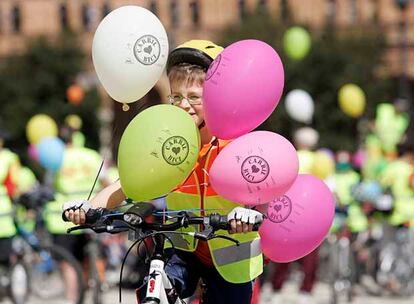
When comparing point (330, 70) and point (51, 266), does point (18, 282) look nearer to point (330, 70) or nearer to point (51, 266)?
point (51, 266)

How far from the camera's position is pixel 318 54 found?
138 feet

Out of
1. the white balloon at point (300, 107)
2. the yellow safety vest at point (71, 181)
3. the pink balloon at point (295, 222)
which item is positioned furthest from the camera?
the white balloon at point (300, 107)

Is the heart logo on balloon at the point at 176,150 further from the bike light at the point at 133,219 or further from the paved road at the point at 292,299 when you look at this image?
the paved road at the point at 292,299

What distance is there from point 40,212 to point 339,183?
4455 mm

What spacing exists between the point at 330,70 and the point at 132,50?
36.4 m

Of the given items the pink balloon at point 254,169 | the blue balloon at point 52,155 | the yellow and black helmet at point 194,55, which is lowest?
the blue balloon at point 52,155

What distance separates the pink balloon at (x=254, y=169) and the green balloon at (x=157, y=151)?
6.2 inches

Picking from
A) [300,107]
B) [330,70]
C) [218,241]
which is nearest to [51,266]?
[300,107]

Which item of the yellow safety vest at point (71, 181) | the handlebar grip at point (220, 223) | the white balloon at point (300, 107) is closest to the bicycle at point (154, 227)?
the handlebar grip at point (220, 223)

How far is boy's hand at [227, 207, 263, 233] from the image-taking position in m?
5.18

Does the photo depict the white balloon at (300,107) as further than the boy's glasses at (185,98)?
Yes

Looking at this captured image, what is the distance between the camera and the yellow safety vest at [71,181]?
42.1 ft

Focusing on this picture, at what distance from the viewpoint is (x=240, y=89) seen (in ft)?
18.2

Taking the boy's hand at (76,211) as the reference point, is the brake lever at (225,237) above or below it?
below
